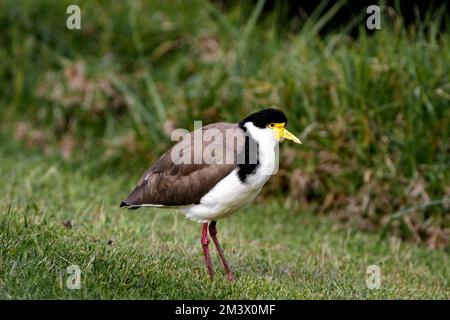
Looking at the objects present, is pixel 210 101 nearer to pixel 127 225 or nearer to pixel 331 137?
pixel 331 137

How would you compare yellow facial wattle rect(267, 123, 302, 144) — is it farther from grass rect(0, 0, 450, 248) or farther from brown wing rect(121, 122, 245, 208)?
grass rect(0, 0, 450, 248)

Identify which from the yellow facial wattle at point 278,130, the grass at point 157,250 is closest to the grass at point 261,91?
the grass at point 157,250

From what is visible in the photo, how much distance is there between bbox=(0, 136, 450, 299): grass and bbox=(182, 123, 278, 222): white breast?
0.42 metres

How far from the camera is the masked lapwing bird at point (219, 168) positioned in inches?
187

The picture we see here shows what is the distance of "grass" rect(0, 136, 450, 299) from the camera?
4.35 meters

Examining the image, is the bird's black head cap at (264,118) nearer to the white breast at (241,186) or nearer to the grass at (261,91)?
the white breast at (241,186)

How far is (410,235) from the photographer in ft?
24.3

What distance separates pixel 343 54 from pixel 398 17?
30.0 inches

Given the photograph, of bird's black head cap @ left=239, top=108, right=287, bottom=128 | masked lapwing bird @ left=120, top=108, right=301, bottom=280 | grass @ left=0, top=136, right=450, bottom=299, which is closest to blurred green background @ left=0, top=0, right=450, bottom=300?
grass @ left=0, top=136, right=450, bottom=299

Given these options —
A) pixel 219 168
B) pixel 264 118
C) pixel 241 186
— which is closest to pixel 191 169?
pixel 219 168

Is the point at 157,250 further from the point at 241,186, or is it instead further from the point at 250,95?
the point at 250,95

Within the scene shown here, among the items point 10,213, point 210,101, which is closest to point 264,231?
point 210,101

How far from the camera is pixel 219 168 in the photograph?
15.8 ft

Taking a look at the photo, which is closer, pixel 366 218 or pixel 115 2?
pixel 366 218
